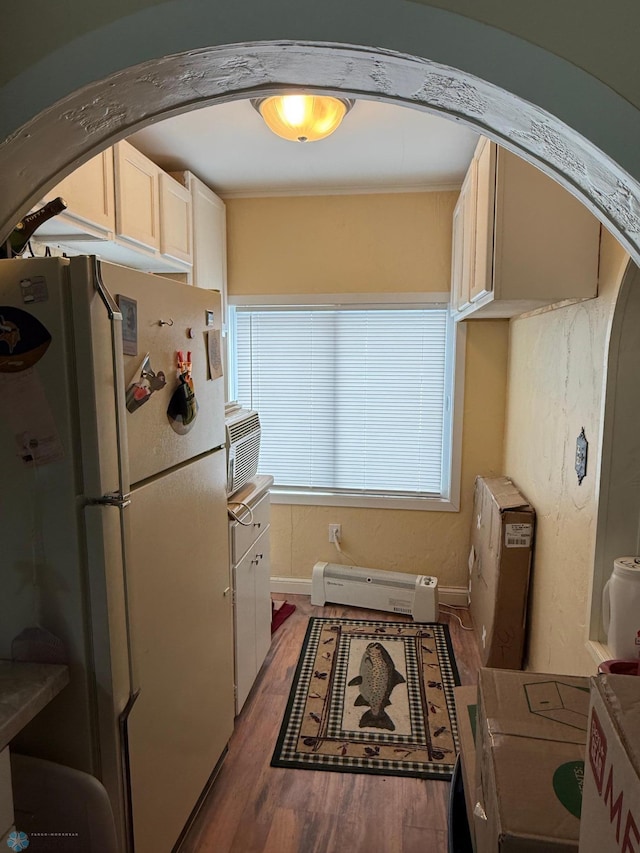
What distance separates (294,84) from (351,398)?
2.59 m

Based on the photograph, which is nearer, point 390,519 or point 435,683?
point 435,683

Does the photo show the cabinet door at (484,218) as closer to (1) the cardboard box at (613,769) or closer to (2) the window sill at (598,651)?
(2) the window sill at (598,651)

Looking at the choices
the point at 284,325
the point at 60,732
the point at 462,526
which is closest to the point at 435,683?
the point at 462,526

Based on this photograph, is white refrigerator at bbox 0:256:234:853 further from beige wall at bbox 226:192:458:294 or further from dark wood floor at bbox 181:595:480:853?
A: beige wall at bbox 226:192:458:294

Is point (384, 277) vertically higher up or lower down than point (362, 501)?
higher up

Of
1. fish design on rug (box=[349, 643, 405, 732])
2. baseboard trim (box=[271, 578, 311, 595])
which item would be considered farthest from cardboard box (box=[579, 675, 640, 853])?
baseboard trim (box=[271, 578, 311, 595])

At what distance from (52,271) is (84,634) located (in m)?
0.80

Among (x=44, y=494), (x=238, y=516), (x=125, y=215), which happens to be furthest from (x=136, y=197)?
(x=44, y=494)

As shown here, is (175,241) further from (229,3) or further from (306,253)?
(229,3)

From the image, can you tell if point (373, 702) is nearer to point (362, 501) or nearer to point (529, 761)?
point (362, 501)

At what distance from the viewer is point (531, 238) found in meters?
1.65

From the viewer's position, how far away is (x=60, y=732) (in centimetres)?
120

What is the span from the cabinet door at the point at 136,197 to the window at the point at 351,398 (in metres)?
1.00

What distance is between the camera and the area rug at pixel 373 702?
2033 millimetres
